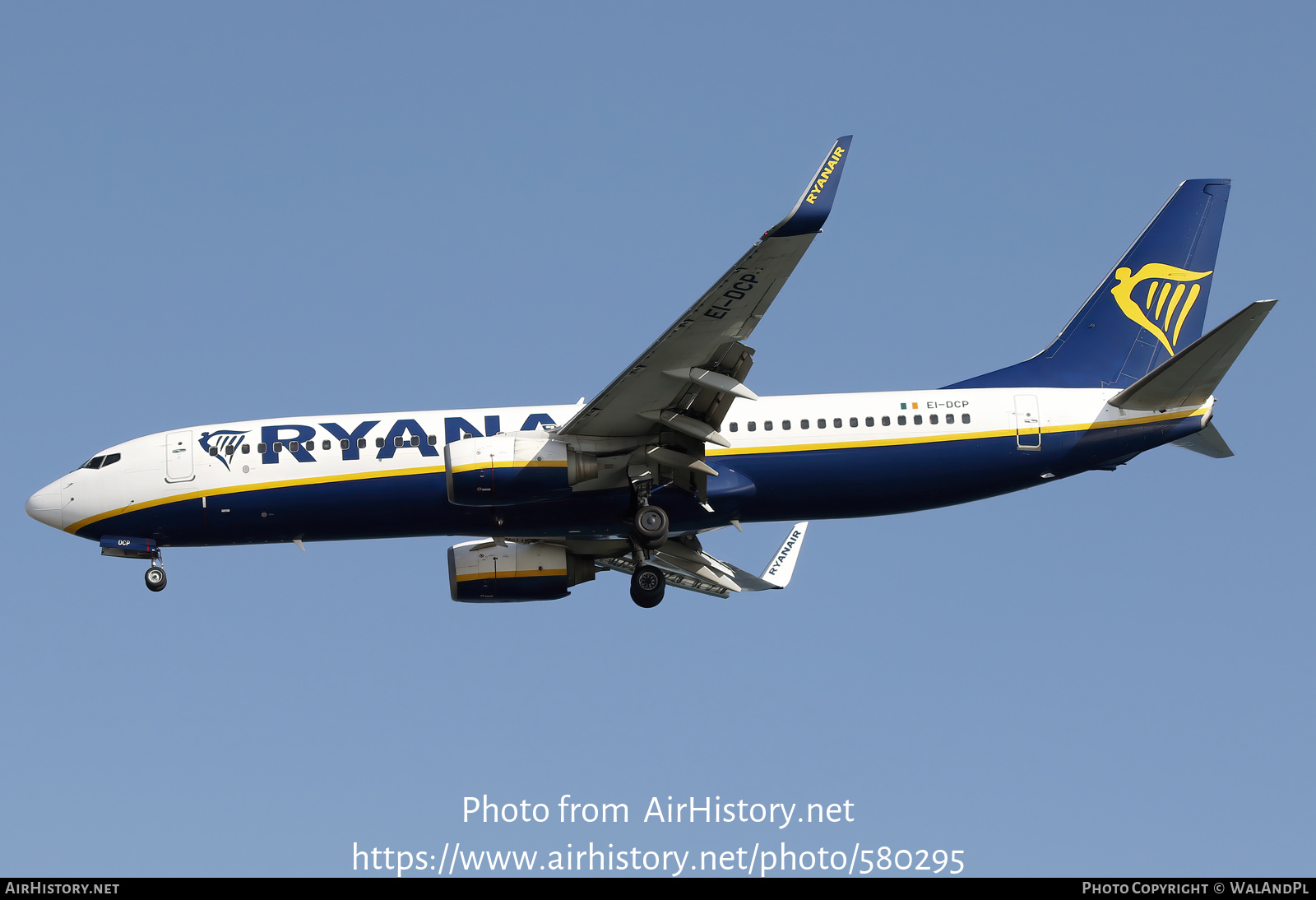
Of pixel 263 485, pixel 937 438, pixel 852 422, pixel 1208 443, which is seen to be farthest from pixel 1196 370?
pixel 263 485

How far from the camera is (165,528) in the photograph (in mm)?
31516

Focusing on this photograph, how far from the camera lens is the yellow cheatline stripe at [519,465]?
95.1 ft

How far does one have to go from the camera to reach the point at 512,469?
1149 inches

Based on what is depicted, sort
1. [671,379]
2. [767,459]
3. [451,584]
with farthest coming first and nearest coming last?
[451,584] < [767,459] < [671,379]

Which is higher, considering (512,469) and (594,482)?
(594,482)

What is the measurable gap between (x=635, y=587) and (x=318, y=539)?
22.8 ft

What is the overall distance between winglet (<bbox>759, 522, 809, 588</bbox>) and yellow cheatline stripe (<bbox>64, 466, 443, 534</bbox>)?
10.5 meters

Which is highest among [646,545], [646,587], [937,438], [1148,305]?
[1148,305]

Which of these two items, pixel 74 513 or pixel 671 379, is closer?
pixel 671 379

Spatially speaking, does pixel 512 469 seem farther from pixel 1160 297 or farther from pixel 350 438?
pixel 1160 297

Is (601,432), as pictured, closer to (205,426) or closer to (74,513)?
(205,426)

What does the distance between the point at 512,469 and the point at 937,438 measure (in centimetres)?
905

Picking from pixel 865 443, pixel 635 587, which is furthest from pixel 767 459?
pixel 635 587

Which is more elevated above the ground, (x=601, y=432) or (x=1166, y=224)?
(x=1166, y=224)
